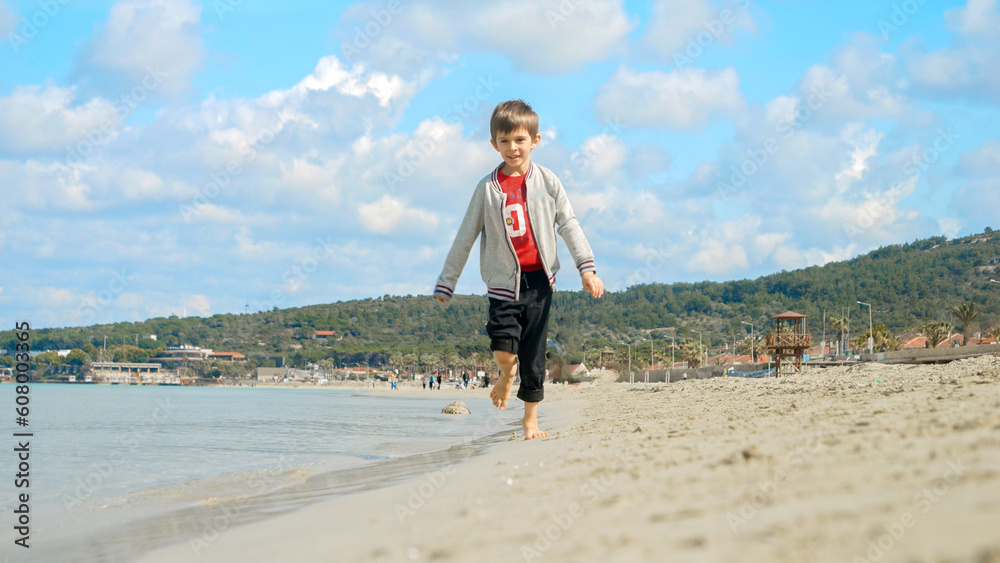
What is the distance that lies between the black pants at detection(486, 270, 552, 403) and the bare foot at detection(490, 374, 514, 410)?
0.17 m

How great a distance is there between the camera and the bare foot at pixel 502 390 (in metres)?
5.24

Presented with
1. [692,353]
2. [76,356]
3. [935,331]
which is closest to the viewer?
[935,331]

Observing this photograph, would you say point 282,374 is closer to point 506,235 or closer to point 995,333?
point 995,333

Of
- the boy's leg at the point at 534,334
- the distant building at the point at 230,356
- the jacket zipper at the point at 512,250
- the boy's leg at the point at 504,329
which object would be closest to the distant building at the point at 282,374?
the distant building at the point at 230,356

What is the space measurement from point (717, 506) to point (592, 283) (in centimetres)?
304

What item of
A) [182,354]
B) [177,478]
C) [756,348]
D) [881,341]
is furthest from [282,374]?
[177,478]

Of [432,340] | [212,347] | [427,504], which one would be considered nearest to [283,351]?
[212,347]

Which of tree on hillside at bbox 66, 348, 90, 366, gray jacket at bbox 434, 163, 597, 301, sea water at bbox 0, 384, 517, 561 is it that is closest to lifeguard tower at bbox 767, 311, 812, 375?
sea water at bbox 0, 384, 517, 561

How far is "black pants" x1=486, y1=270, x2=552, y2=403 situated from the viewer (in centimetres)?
491

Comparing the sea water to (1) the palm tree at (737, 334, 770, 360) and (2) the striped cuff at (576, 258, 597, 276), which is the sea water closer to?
(2) the striped cuff at (576, 258, 597, 276)

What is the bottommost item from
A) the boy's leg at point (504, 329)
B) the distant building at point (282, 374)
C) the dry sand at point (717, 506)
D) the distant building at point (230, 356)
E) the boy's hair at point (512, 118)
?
the distant building at point (282, 374)

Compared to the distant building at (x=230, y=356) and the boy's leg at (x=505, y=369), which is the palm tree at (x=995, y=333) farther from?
the distant building at (x=230, y=356)

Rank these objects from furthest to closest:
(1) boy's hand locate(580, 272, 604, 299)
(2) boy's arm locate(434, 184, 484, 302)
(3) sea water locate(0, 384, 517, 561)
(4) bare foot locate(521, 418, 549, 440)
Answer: (4) bare foot locate(521, 418, 549, 440) → (2) boy's arm locate(434, 184, 484, 302) → (1) boy's hand locate(580, 272, 604, 299) → (3) sea water locate(0, 384, 517, 561)

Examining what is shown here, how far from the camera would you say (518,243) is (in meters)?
4.97
